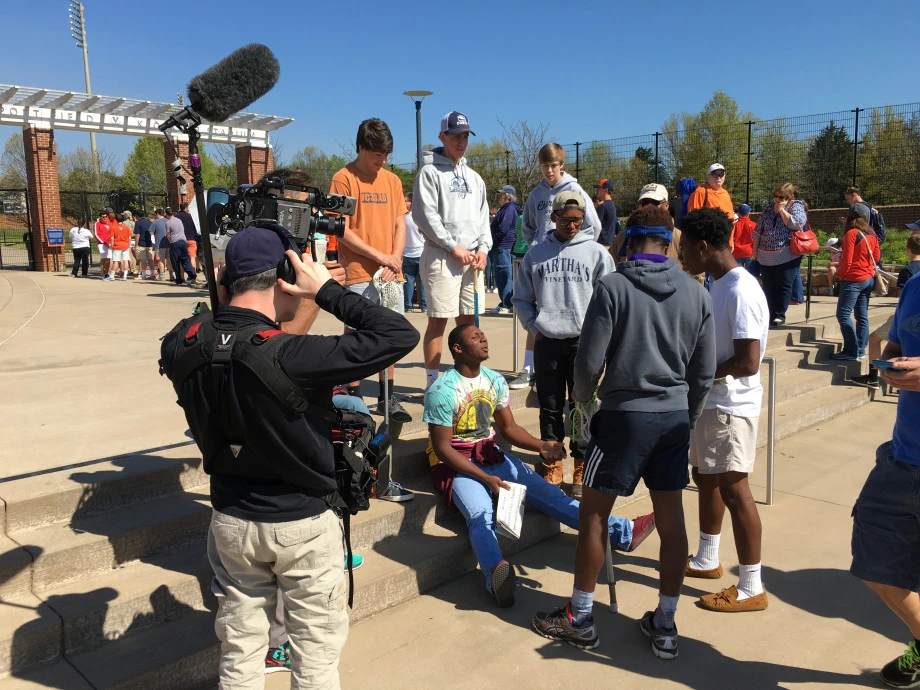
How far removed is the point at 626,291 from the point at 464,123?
244 cm

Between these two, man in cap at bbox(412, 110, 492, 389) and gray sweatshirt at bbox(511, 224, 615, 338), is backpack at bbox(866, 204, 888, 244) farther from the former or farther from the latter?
man in cap at bbox(412, 110, 492, 389)

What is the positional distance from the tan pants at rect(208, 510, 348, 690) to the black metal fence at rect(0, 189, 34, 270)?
73.6 ft

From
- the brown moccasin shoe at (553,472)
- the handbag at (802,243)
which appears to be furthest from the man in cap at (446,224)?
the handbag at (802,243)

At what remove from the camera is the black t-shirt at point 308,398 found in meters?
2.12

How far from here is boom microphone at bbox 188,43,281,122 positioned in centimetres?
251

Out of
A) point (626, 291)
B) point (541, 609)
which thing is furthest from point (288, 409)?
point (541, 609)

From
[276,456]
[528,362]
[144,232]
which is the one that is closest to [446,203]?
[528,362]

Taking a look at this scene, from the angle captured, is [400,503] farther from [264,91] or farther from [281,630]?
[264,91]

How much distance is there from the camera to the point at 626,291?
3.03 m

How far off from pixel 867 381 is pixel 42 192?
21568 mm

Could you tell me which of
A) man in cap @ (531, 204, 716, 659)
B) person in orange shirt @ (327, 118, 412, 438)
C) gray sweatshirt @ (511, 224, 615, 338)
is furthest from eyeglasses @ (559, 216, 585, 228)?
man in cap @ (531, 204, 716, 659)

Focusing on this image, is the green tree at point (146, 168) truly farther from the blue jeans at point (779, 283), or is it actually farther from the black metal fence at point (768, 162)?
the blue jeans at point (779, 283)

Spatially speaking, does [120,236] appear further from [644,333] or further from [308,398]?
[308,398]

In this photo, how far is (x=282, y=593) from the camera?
2.34m
